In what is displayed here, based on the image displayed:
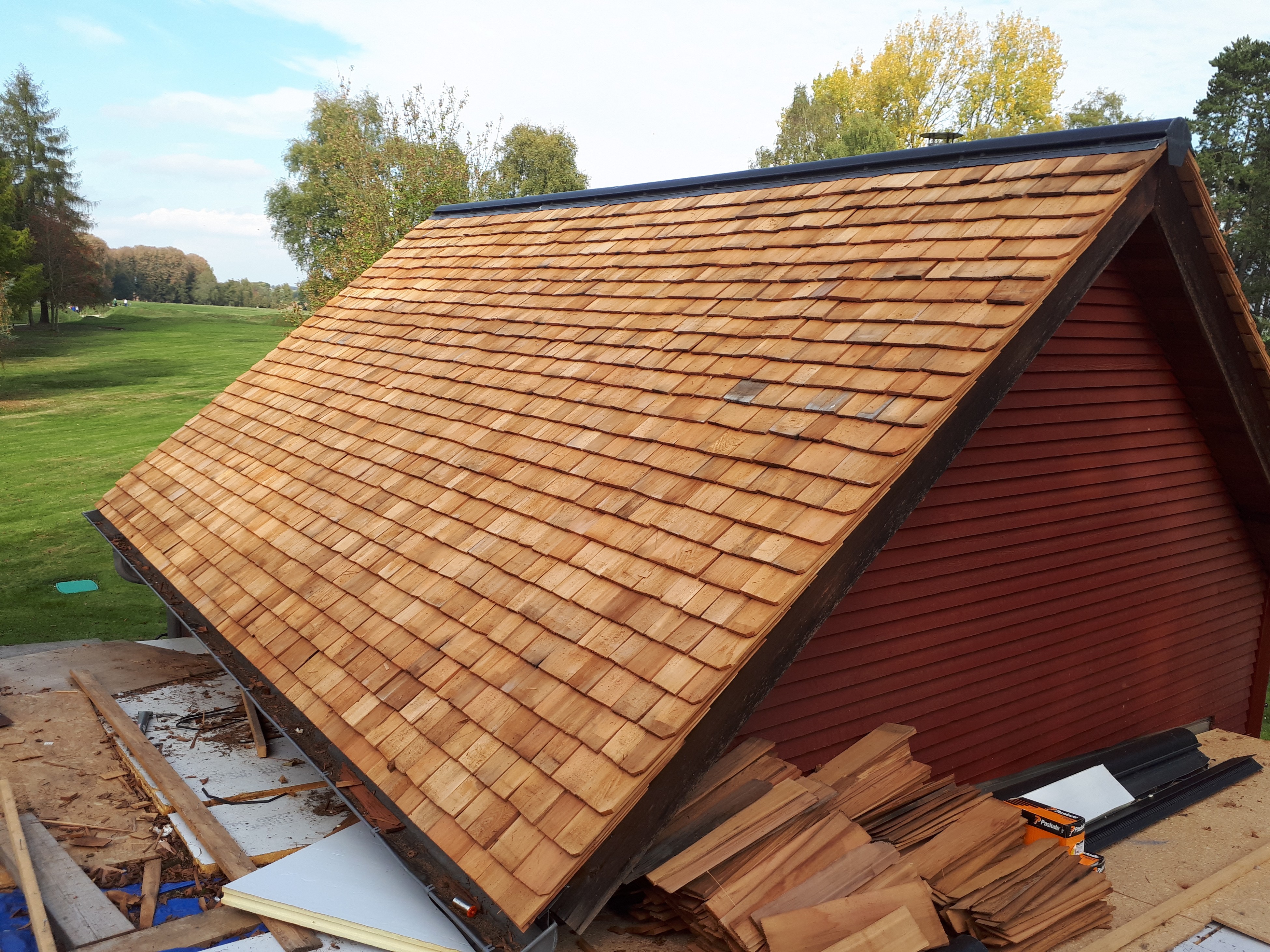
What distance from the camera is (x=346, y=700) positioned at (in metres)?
4.62

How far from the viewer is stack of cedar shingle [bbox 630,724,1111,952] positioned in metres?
3.42

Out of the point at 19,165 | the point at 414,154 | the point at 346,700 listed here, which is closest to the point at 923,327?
the point at 346,700

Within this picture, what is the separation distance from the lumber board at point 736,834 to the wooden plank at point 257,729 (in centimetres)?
367

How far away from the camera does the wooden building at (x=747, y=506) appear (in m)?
3.73

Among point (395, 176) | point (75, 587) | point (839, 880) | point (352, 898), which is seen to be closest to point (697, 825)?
point (839, 880)

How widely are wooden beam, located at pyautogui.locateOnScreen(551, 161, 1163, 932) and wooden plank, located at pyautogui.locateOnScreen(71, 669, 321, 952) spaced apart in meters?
1.34

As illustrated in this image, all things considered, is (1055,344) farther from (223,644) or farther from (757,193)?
(223,644)

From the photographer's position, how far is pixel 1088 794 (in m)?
6.48

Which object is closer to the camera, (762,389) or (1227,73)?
(762,389)

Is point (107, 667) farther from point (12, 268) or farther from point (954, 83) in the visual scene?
point (954, 83)

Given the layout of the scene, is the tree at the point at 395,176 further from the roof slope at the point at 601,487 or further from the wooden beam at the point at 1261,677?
the wooden beam at the point at 1261,677

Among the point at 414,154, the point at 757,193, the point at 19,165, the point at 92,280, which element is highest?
the point at 19,165

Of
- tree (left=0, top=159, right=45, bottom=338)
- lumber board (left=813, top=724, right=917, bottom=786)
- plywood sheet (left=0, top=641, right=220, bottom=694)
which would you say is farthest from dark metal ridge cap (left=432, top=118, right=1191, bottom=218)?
tree (left=0, top=159, right=45, bottom=338)

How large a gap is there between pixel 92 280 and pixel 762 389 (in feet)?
191
